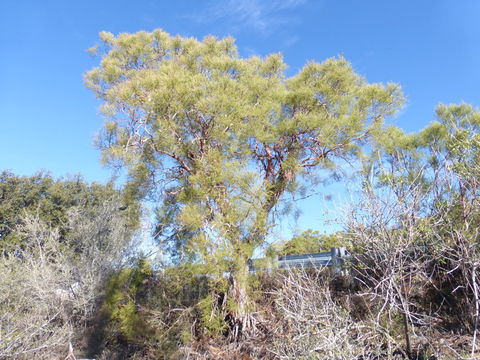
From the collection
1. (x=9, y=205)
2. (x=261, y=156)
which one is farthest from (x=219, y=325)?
(x=9, y=205)

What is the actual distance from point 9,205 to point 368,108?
18.1 metres

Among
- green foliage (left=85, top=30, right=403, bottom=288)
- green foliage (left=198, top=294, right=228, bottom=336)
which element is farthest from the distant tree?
green foliage (left=198, top=294, right=228, bottom=336)

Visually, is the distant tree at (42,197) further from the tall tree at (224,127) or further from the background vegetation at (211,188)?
the tall tree at (224,127)

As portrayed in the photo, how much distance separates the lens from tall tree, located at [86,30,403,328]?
6.31 meters

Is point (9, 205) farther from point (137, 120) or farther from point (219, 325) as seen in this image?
point (219, 325)

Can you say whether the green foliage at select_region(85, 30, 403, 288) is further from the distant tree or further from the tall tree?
the distant tree

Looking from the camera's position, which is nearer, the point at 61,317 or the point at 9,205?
the point at 61,317

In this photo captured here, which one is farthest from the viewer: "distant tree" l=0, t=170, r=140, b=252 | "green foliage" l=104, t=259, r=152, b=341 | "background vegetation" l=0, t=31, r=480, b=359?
"distant tree" l=0, t=170, r=140, b=252

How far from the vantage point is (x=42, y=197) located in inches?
776

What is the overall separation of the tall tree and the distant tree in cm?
1120

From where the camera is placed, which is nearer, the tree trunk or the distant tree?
the tree trunk

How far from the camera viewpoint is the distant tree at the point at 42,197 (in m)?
18.2

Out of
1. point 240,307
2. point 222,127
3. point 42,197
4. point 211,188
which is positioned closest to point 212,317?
point 240,307

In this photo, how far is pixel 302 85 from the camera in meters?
7.53
